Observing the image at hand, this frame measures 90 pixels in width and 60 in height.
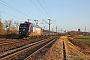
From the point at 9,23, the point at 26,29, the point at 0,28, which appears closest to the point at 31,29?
the point at 26,29

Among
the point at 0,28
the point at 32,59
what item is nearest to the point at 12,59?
the point at 32,59

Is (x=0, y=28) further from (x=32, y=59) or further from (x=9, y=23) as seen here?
(x=32, y=59)

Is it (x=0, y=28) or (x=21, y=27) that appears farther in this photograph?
(x=0, y=28)

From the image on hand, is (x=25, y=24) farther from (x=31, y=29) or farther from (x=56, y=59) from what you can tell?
(x=56, y=59)

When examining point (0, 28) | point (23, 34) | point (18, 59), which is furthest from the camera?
point (0, 28)

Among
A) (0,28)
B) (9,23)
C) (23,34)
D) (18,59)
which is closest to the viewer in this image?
(18,59)

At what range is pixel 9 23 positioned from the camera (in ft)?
310

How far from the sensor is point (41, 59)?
13.3 metres

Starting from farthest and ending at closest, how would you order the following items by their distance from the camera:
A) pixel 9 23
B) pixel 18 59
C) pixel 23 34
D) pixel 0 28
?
pixel 9 23 < pixel 0 28 < pixel 23 34 < pixel 18 59

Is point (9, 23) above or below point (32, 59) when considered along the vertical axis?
above

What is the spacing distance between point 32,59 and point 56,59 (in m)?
1.82

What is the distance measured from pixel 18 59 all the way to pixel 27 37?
114 feet

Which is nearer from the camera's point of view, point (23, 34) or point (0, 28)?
point (23, 34)

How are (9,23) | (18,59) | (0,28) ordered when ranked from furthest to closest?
1. (9,23)
2. (0,28)
3. (18,59)
